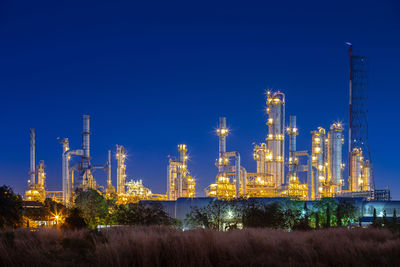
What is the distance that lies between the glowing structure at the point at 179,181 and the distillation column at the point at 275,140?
1613 centimetres

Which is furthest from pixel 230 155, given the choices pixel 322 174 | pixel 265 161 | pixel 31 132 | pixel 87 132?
pixel 31 132

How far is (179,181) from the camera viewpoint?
8038 cm

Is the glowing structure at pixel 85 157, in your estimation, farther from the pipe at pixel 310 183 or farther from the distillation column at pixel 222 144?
the pipe at pixel 310 183

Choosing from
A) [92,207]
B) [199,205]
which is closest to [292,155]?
[199,205]

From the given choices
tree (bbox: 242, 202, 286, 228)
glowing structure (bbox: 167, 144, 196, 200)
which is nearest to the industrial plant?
glowing structure (bbox: 167, 144, 196, 200)

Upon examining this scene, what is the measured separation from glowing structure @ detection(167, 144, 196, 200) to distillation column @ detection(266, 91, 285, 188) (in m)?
16.1

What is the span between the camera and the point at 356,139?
271 ft

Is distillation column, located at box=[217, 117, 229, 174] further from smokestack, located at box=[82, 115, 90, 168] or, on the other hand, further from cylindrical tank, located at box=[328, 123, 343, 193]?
smokestack, located at box=[82, 115, 90, 168]

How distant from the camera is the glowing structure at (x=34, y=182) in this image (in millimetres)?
90681

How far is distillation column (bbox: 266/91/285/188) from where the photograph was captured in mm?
74188

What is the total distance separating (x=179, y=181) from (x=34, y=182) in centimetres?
3397

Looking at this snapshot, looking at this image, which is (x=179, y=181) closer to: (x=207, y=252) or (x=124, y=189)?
(x=124, y=189)

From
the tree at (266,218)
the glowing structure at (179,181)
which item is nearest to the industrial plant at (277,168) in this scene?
the glowing structure at (179,181)

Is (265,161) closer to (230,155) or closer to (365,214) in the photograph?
(230,155)
